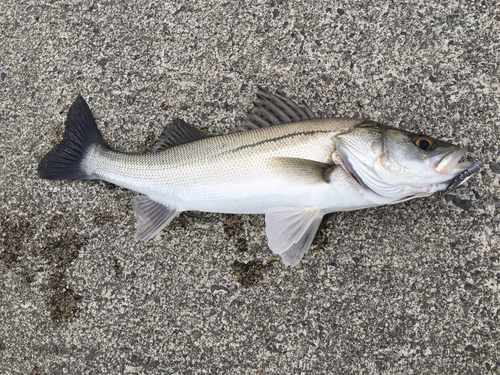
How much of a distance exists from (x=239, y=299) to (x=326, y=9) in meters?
2.14

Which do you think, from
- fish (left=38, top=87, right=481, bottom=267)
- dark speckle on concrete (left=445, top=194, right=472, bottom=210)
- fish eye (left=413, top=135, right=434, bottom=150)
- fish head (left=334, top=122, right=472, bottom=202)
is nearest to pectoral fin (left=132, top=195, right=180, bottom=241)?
fish (left=38, top=87, right=481, bottom=267)

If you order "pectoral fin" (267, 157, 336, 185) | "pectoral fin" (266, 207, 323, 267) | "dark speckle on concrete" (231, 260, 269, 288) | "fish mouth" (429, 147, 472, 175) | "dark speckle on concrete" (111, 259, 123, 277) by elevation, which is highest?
"fish mouth" (429, 147, 472, 175)

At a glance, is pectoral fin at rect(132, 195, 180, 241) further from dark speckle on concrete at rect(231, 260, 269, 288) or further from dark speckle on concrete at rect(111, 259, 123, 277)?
dark speckle on concrete at rect(231, 260, 269, 288)

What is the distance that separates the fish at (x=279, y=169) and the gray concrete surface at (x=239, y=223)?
24 centimetres

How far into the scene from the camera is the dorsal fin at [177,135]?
2.28 m

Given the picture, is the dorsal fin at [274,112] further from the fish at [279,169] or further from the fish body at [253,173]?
the fish body at [253,173]

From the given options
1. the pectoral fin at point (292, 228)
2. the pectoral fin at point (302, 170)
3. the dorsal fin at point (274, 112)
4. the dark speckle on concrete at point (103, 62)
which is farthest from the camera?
the dark speckle on concrete at point (103, 62)

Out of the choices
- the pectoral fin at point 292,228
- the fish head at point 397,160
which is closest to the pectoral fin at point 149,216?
the pectoral fin at point 292,228

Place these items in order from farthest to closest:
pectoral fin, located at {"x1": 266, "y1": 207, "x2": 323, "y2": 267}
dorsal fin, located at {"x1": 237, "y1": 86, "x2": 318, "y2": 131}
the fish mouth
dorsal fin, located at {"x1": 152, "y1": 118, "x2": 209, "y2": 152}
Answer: dorsal fin, located at {"x1": 152, "y1": 118, "x2": 209, "y2": 152}
dorsal fin, located at {"x1": 237, "y1": 86, "x2": 318, "y2": 131}
pectoral fin, located at {"x1": 266, "y1": 207, "x2": 323, "y2": 267}
the fish mouth

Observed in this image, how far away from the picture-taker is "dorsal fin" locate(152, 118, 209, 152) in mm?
2277

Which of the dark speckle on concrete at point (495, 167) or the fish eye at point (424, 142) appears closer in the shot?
the fish eye at point (424, 142)

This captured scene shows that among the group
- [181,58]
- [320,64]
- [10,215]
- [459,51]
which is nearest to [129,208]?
[10,215]

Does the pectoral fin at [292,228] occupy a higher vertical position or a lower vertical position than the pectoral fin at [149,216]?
higher

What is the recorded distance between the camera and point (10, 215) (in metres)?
2.62
